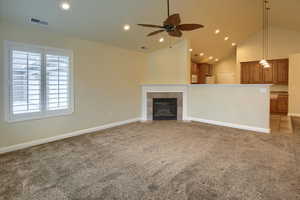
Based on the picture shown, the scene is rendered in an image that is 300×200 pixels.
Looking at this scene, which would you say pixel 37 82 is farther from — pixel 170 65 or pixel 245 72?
pixel 245 72

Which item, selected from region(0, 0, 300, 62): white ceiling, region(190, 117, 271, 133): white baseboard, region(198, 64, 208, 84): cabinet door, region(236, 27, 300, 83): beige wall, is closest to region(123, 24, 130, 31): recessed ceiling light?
region(0, 0, 300, 62): white ceiling

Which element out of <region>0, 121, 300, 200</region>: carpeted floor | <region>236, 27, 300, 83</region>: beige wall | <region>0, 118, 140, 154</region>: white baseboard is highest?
<region>236, 27, 300, 83</region>: beige wall

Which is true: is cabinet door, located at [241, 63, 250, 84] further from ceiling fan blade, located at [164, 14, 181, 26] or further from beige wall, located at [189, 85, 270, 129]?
ceiling fan blade, located at [164, 14, 181, 26]

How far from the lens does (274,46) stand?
721 centimetres

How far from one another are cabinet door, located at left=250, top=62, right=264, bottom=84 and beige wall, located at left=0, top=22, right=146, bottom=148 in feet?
17.7

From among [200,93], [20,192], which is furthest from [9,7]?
[200,93]

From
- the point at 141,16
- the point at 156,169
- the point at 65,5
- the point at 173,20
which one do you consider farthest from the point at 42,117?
the point at 173,20

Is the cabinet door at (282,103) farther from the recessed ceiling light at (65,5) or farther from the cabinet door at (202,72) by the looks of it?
the recessed ceiling light at (65,5)

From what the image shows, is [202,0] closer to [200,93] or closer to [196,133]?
[200,93]

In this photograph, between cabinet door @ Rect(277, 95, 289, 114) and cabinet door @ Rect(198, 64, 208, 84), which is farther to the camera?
cabinet door @ Rect(198, 64, 208, 84)

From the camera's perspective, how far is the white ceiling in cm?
304

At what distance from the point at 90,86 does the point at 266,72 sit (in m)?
7.56

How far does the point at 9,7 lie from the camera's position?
2777 mm

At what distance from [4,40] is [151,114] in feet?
14.3
